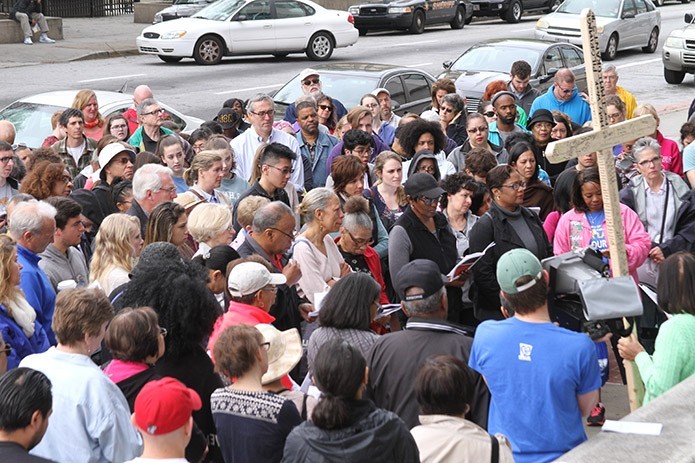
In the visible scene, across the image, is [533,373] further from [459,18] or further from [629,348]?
[459,18]

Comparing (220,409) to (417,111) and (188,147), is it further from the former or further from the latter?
(417,111)

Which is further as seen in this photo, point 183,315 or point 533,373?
point 183,315

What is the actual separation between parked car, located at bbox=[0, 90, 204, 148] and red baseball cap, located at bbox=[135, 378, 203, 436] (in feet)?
30.6

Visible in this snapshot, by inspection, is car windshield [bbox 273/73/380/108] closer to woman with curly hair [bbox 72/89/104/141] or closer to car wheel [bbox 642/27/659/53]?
woman with curly hair [bbox 72/89/104/141]

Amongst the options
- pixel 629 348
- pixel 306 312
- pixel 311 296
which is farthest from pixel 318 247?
Answer: pixel 629 348

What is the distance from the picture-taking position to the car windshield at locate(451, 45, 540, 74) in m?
20.0

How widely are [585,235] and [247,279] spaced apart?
338 centimetres

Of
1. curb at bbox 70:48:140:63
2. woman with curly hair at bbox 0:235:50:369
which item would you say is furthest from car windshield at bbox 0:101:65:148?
curb at bbox 70:48:140:63

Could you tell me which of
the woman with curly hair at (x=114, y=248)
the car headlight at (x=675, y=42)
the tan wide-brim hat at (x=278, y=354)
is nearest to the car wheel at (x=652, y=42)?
the car headlight at (x=675, y=42)

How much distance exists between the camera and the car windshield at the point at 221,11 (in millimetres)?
27500

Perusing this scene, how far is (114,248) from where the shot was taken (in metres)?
7.43

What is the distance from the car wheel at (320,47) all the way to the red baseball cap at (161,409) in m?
24.7

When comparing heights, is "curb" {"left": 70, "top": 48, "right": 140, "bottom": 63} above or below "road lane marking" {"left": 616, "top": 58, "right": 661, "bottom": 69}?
above

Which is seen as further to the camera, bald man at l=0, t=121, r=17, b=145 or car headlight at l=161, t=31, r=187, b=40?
car headlight at l=161, t=31, r=187, b=40
